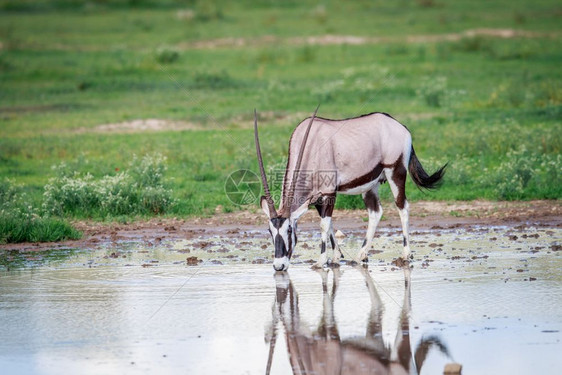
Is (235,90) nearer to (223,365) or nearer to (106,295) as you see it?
(106,295)

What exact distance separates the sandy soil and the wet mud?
1.21 ft

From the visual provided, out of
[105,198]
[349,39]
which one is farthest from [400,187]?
[349,39]

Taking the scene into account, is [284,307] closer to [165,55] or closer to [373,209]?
[373,209]

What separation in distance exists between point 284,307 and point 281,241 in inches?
46.9

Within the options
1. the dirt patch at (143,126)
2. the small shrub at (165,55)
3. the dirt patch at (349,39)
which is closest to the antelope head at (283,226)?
the dirt patch at (143,126)

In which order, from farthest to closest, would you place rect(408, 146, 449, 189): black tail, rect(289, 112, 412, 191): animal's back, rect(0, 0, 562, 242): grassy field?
rect(0, 0, 562, 242): grassy field < rect(408, 146, 449, 189): black tail < rect(289, 112, 412, 191): animal's back

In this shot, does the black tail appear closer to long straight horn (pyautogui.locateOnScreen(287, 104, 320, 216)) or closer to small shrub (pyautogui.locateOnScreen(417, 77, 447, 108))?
long straight horn (pyautogui.locateOnScreen(287, 104, 320, 216))

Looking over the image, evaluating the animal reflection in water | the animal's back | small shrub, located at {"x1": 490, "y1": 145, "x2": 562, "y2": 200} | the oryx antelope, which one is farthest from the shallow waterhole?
small shrub, located at {"x1": 490, "y1": 145, "x2": 562, "y2": 200}

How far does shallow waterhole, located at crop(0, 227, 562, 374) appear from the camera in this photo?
732 centimetres

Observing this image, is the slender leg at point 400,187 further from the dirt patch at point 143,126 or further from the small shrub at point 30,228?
the dirt patch at point 143,126

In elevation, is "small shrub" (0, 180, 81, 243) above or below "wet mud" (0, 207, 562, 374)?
above

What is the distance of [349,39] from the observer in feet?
122

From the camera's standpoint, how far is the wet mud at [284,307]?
7312 millimetres

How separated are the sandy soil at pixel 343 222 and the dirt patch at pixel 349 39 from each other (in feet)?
72.6
